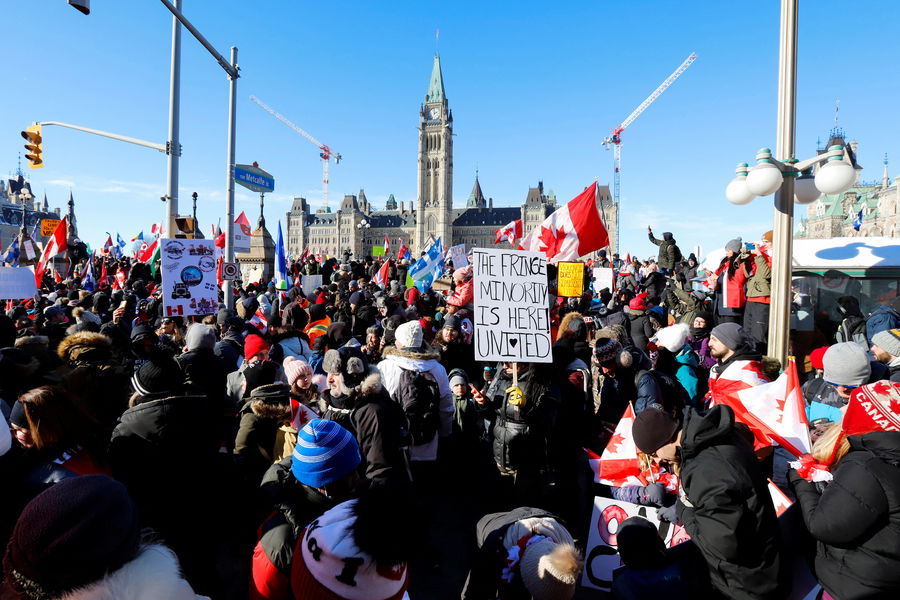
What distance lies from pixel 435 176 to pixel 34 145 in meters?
117

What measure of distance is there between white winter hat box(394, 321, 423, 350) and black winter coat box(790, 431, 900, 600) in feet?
9.63

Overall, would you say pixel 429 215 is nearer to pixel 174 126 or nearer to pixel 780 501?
pixel 174 126

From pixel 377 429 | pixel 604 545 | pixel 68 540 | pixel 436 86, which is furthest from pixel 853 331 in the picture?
pixel 436 86

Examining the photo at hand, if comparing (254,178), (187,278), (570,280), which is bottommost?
(187,278)

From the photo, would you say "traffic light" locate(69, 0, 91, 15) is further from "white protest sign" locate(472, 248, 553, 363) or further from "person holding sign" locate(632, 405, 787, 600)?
"person holding sign" locate(632, 405, 787, 600)

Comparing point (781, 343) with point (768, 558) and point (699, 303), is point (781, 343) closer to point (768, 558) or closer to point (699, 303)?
point (699, 303)

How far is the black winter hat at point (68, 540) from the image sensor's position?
4.31 ft

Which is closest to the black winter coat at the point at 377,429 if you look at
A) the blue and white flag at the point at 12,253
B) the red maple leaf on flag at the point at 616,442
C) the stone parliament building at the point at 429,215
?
the red maple leaf on flag at the point at 616,442

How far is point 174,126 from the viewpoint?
33.2 ft

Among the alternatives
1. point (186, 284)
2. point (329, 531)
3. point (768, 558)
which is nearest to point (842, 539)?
point (768, 558)

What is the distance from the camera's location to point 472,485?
538cm

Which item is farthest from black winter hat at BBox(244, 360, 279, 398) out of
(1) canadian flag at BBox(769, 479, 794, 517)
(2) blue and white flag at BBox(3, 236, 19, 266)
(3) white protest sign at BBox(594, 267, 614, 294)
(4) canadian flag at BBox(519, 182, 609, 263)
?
(2) blue and white flag at BBox(3, 236, 19, 266)

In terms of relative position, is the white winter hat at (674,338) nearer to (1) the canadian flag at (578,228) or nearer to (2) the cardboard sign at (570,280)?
(1) the canadian flag at (578,228)

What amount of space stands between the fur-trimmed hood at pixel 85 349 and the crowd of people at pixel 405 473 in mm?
15
